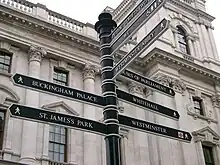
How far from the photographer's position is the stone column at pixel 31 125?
52.4 feet

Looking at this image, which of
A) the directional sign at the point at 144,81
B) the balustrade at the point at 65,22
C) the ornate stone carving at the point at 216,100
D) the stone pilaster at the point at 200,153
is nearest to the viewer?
the directional sign at the point at 144,81

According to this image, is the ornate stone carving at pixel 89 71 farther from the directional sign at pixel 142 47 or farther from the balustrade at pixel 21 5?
the directional sign at pixel 142 47

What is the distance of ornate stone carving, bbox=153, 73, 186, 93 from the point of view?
21688mm

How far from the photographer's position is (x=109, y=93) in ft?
23.4

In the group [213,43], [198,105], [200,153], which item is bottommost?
[200,153]

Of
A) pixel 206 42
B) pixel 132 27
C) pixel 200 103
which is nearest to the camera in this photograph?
pixel 132 27

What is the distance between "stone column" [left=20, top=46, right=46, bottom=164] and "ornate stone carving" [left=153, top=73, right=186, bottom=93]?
7036 mm

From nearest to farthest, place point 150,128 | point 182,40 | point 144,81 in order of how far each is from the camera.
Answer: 1. point 150,128
2. point 144,81
3. point 182,40

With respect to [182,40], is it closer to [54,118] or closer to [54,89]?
[54,89]

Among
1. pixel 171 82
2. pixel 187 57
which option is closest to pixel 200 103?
pixel 171 82

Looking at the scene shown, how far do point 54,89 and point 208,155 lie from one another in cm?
1656

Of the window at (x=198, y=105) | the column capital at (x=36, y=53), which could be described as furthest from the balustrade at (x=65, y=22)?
the window at (x=198, y=105)

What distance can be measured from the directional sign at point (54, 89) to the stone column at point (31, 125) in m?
9.11

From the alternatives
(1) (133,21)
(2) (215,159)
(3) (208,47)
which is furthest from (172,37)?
(1) (133,21)
